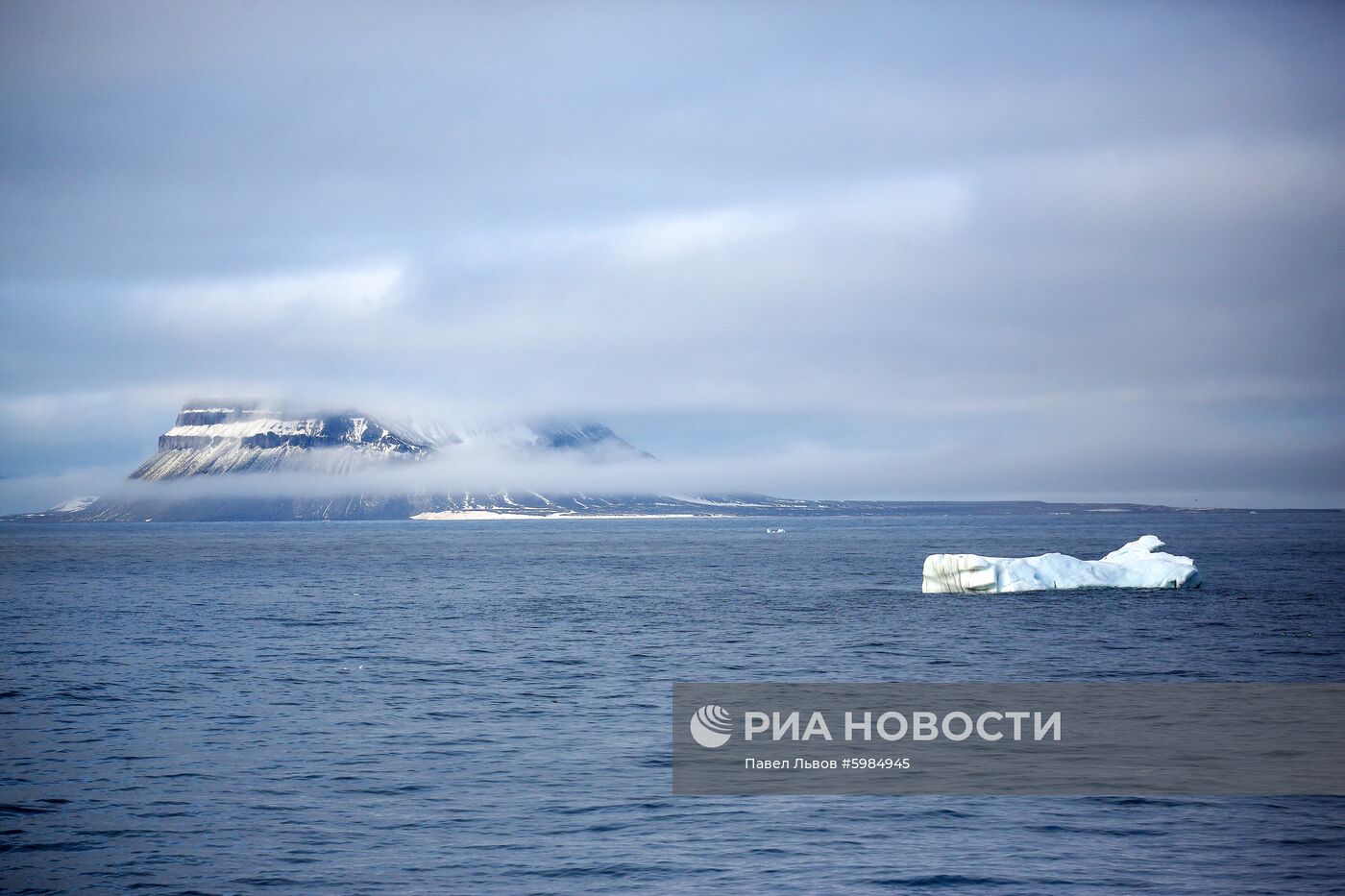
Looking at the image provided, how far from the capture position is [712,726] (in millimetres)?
26297

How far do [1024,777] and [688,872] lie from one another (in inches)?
327

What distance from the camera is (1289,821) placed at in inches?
733

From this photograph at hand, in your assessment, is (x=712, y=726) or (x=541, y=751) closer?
(x=541, y=751)

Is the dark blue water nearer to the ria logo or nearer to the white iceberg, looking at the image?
the ria logo

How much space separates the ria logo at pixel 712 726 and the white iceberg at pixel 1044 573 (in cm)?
3940

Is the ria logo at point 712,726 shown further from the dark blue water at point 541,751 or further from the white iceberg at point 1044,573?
the white iceberg at point 1044,573

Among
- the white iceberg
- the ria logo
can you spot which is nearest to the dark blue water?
the ria logo

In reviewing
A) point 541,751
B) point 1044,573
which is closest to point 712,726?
point 541,751

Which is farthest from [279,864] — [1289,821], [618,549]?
[618,549]

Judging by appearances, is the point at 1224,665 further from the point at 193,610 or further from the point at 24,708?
the point at 193,610

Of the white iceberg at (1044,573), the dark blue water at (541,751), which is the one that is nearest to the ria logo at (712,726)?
the dark blue water at (541,751)

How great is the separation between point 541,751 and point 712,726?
177 inches

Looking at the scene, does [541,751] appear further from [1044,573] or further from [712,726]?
[1044,573]

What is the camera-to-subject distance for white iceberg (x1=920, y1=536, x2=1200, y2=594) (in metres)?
65.0
